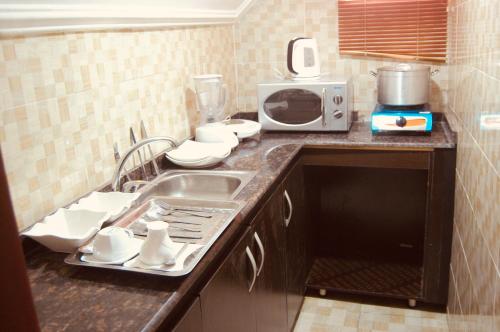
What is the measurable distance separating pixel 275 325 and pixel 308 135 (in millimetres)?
1001

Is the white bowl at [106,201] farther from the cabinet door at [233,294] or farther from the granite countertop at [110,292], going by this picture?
the cabinet door at [233,294]

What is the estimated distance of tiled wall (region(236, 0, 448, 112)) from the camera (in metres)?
2.76

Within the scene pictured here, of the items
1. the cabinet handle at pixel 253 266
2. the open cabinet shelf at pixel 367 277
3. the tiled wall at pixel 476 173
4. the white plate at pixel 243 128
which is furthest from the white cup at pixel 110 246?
Result: the open cabinet shelf at pixel 367 277

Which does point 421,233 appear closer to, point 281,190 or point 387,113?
point 387,113

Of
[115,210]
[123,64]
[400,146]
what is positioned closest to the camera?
[115,210]

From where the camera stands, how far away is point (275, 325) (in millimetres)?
1962

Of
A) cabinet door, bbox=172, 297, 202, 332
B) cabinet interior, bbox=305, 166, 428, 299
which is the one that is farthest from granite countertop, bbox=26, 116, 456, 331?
cabinet interior, bbox=305, 166, 428, 299

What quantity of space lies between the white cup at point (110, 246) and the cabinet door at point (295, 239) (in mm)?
962

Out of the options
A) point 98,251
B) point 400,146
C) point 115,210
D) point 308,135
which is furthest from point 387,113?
point 98,251

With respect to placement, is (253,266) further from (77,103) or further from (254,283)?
(77,103)

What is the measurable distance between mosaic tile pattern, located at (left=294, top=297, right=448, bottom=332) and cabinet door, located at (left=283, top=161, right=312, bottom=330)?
9 cm

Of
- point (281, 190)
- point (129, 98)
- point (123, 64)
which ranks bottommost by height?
point (281, 190)

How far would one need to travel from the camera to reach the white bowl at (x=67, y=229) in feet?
4.27

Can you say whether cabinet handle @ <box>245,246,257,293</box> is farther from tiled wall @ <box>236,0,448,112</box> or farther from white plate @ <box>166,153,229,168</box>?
tiled wall @ <box>236,0,448,112</box>
